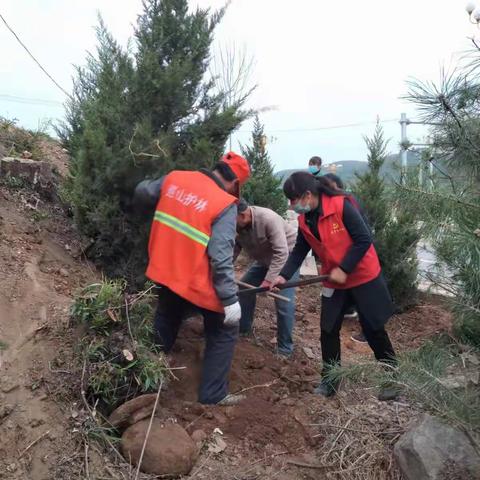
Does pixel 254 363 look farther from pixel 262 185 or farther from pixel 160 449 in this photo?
pixel 262 185

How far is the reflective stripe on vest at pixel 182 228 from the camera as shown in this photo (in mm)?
3285

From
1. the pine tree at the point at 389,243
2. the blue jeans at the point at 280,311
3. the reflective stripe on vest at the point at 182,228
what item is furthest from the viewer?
the pine tree at the point at 389,243

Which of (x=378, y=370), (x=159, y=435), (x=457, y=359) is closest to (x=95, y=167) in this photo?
(x=159, y=435)

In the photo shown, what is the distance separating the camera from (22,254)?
4297 millimetres

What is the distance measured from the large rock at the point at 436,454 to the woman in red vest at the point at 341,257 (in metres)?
0.70

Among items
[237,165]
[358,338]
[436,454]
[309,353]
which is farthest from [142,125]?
[358,338]

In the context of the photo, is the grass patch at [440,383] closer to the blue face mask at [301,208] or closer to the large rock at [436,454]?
the large rock at [436,454]

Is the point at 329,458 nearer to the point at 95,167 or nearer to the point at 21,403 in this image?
the point at 21,403

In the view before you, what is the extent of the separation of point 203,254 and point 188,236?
15 centimetres

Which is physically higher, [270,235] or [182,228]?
[182,228]

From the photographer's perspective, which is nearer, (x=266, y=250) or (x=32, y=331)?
(x=32, y=331)

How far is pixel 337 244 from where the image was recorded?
3744mm

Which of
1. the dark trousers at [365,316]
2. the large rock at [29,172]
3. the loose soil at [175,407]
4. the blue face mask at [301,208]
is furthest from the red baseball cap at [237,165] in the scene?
the large rock at [29,172]

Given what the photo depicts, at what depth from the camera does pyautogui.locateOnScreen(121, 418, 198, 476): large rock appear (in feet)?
9.33
